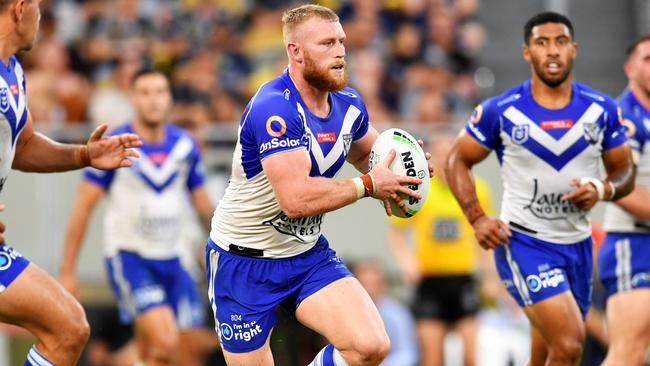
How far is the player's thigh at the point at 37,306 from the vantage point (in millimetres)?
6914

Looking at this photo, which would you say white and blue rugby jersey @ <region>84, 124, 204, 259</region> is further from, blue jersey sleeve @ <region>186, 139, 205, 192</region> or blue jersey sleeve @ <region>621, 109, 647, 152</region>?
blue jersey sleeve @ <region>621, 109, 647, 152</region>

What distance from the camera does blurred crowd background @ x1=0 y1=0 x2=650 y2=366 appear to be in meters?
13.7

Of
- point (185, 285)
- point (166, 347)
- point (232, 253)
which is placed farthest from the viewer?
point (185, 285)

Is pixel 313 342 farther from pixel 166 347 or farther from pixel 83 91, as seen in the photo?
pixel 83 91

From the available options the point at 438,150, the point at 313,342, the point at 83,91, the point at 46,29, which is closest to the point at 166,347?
the point at 313,342

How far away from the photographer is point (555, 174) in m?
8.44

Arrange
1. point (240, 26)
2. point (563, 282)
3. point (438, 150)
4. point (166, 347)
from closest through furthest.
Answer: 1. point (563, 282)
2. point (166, 347)
3. point (438, 150)
4. point (240, 26)

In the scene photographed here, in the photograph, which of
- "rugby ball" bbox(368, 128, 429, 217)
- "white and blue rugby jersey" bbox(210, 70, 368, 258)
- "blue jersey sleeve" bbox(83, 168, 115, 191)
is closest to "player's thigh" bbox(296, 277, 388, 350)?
"white and blue rugby jersey" bbox(210, 70, 368, 258)

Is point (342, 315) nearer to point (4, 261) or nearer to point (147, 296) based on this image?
point (4, 261)

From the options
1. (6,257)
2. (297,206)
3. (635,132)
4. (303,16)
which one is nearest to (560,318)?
(635,132)

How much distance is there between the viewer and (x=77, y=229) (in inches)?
418

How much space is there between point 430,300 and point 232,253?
601 cm

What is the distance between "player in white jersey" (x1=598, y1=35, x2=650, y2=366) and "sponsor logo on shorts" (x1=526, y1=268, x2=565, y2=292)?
33.9 inches

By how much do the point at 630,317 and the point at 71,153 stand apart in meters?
4.29
